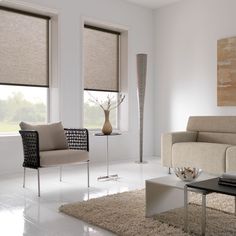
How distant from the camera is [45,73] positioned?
529 centimetres

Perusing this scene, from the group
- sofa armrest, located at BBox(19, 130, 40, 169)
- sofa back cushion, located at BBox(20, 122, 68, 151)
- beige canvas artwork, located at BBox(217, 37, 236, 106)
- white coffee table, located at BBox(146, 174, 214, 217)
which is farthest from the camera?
beige canvas artwork, located at BBox(217, 37, 236, 106)

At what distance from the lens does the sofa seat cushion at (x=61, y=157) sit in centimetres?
353

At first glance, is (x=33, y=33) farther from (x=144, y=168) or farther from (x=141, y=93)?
(x=144, y=168)

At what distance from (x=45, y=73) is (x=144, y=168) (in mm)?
2121

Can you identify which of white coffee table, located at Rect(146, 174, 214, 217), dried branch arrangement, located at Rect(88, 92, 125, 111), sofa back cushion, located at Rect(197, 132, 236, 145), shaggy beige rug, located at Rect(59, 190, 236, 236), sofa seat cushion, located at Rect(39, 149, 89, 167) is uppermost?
dried branch arrangement, located at Rect(88, 92, 125, 111)

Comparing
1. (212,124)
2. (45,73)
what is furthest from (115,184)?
(45,73)

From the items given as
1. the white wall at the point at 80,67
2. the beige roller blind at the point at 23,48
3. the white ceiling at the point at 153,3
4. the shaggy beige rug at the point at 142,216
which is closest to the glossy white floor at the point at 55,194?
the shaggy beige rug at the point at 142,216

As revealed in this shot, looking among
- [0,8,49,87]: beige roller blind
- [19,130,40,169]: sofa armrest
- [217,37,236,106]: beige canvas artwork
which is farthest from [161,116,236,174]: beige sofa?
[0,8,49,87]: beige roller blind

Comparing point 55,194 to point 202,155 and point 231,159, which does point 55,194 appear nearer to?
point 202,155

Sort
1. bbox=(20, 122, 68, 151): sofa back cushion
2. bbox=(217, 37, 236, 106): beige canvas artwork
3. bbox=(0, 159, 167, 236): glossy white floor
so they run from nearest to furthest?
bbox=(0, 159, 167, 236): glossy white floor → bbox=(20, 122, 68, 151): sofa back cushion → bbox=(217, 37, 236, 106): beige canvas artwork

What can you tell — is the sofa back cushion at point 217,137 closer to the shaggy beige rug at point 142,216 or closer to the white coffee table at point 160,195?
the shaggy beige rug at point 142,216

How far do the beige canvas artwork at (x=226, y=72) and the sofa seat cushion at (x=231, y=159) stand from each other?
1.50m

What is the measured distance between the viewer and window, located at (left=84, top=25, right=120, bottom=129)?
5793 mm

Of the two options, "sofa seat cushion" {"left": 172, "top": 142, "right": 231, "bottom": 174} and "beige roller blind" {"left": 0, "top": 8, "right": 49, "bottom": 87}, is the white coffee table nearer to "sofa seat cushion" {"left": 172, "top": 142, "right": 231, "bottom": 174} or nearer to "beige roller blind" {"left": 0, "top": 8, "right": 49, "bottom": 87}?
"sofa seat cushion" {"left": 172, "top": 142, "right": 231, "bottom": 174}
